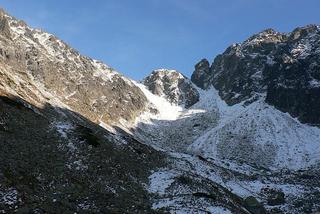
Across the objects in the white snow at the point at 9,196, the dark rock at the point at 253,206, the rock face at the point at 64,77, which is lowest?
the dark rock at the point at 253,206

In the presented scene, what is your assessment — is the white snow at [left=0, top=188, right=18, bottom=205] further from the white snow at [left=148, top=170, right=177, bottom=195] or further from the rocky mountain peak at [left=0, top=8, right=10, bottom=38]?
the rocky mountain peak at [left=0, top=8, right=10, bottom=38]

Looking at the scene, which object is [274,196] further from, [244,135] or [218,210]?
[244,135]

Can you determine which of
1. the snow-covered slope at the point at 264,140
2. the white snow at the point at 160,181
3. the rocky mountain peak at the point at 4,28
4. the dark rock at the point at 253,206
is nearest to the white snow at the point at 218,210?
the white snow at the point at 160,181

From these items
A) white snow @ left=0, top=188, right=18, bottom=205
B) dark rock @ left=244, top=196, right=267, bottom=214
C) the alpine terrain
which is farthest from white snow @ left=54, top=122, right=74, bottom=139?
dark rock @ left=244, top=196, right=267, bottom=214

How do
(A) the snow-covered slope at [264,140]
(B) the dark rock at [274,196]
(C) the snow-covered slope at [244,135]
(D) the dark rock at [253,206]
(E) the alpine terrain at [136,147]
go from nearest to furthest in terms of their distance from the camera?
(E) the alpine terrain at [136,147] < (D) the dark rock at [253,206] < (B) the dark rock at [274,196] < (A) the snow-covered slope at [264,140] < (C) the snow-covered slope at [244,135]

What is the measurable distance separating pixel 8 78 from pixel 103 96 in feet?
278

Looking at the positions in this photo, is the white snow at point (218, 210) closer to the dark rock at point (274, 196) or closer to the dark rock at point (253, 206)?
the dark rock at point (253, 206)

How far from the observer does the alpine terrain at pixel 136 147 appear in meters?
42.8

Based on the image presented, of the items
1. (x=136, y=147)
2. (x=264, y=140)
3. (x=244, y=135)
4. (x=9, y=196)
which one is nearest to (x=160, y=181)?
(x=136, y=147)

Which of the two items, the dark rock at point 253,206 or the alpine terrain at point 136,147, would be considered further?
the dark rock at point 253,206

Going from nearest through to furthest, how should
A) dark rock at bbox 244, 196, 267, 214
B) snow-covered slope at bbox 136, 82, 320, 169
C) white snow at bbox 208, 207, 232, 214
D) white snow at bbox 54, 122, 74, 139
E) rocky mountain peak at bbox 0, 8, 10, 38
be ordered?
1. white snow at bbox 208, 207, 232, 214
2. white snow at bbox 54, 122, 74, 139
3. dark rock at bbox 244, 196, 267, 214
4. snow-covered slope at bbox 136, 82, 320, 169
5. rocky mountain peak at bbox 0, 8, 10, 38

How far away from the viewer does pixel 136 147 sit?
71.2 meters

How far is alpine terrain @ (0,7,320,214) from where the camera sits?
42.8m

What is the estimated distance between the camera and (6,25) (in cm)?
16588
